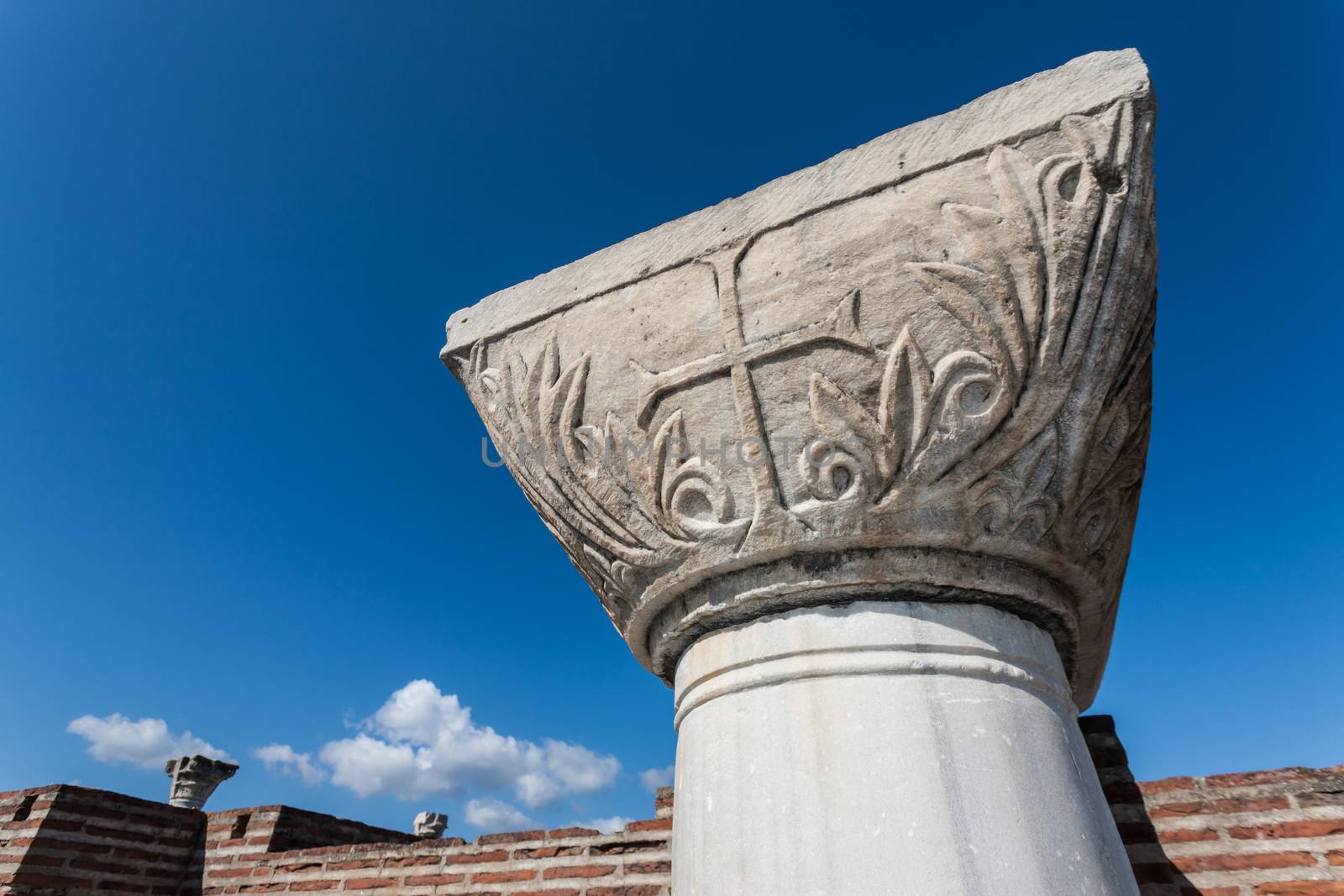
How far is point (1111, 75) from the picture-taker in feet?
5.16

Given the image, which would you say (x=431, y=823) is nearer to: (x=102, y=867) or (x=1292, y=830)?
(x=102, y=867)

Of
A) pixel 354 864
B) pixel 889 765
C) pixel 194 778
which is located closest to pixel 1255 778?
pixel 889 765

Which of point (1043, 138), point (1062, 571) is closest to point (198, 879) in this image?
point (1062, 571)

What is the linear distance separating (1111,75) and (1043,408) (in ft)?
2.11

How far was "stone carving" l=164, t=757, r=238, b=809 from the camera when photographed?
654 cm

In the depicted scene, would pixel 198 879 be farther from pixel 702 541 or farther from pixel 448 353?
pixel 702 541

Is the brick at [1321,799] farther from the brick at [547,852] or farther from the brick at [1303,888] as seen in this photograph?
the brick at [547,852]

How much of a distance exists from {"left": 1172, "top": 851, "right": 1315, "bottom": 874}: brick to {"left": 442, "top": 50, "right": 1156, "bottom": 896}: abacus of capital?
4.17ft

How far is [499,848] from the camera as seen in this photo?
3.68 meters

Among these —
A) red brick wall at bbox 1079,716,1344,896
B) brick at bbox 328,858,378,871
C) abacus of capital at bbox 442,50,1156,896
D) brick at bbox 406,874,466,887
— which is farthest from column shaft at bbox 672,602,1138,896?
brick at bbox 328,858,378,871

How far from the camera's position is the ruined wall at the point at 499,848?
2398mm

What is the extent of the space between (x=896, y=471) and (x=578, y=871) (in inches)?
106

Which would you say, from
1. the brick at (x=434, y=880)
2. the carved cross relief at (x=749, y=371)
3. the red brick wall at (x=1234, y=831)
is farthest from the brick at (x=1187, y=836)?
the brick at (x=434, y=880)

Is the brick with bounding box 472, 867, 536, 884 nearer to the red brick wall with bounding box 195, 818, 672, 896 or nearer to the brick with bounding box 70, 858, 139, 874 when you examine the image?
the red brick wall with bounding box 195, 818, 672, 896
